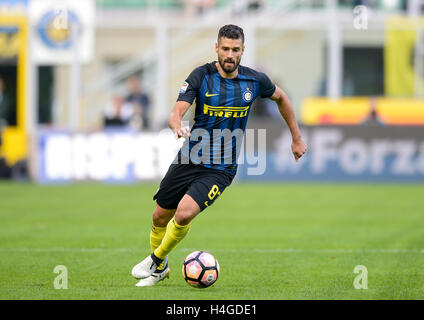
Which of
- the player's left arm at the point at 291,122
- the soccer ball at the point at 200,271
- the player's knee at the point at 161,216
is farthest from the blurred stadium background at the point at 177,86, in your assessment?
the soccer ball at the point at 200,271

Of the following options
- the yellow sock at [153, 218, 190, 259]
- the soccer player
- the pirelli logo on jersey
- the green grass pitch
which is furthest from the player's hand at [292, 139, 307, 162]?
the yellow sock at [153, 218, 190, 259]

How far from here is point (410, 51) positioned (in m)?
21.6

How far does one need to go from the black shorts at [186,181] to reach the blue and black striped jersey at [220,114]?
77mm

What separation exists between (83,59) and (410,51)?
8.25 meters

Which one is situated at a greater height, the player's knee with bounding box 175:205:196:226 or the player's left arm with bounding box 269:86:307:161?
the player's left arm with bounding box 269:86:307:161

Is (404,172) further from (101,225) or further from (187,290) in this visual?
(187,290)

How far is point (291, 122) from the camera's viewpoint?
8203mm

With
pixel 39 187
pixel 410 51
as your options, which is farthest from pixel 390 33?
pixel 39 187

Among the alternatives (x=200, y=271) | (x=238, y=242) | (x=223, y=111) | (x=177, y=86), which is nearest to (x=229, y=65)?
(x=223, y=111)

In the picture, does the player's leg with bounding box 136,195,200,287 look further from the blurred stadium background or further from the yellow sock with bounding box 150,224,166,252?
the blurred stadium background

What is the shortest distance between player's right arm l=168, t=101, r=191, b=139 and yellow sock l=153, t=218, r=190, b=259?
977mm

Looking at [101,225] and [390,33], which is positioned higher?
[390,33]

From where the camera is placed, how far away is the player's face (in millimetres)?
7473

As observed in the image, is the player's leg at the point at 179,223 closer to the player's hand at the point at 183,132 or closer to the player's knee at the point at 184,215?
the player's knee at the point at 184,215
